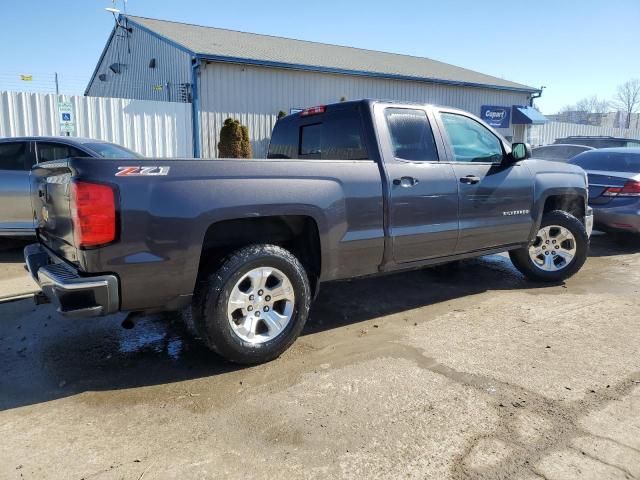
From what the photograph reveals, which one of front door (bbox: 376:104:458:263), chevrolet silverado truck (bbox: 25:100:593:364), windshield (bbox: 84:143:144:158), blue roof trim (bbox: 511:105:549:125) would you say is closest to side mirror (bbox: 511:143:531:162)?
chevrolet silverado truck (bbox: 25:100:593:364)

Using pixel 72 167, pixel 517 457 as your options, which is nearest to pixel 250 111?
pixel 72 167

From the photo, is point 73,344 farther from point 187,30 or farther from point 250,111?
point 187,30

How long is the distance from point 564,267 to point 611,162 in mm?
3799

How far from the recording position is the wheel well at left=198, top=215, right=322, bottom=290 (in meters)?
3.58

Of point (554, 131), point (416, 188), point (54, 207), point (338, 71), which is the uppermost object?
point (338, 71)

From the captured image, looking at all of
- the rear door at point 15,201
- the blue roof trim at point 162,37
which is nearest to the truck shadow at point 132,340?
the rear door at point 15,201

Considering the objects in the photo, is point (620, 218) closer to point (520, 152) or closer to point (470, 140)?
point (520, 152)

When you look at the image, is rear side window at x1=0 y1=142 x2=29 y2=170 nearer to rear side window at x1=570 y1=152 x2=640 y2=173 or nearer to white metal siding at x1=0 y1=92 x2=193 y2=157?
white metal siding at x1=0 y1=92 x2=193 y2=157

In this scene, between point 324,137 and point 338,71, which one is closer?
point 324,137

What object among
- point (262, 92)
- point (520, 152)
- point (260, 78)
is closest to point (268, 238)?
point (520, 152)

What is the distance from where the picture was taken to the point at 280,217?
380 centimetres

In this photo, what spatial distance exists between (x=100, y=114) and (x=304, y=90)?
23.6 ft

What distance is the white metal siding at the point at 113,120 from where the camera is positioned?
12414 mm

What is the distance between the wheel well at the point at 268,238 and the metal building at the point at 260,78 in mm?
12475
